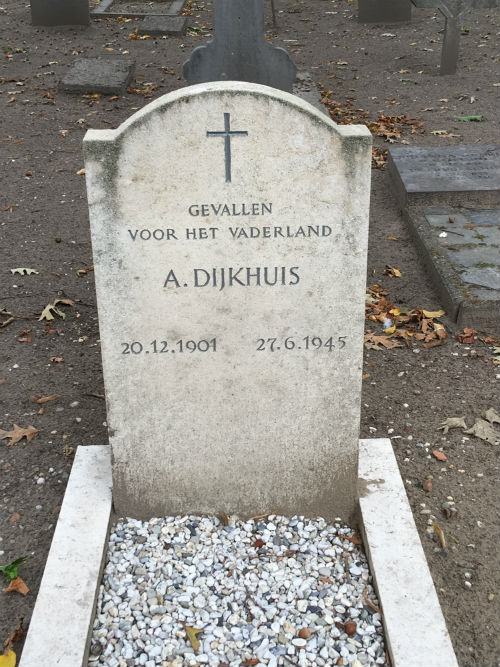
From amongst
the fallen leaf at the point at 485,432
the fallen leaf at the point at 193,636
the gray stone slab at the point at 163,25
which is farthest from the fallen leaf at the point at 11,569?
the gray stone slab at the point at 163,25

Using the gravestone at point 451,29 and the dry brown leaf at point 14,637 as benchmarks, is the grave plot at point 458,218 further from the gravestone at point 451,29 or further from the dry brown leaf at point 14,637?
the dry brown leaf at point 14,637

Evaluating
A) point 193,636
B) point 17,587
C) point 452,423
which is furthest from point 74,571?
point 452,423

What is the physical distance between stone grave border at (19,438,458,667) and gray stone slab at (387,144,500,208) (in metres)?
3.35

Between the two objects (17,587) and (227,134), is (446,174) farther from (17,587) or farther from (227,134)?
(17,587)

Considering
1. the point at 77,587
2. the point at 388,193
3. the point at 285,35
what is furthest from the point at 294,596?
the point at 285,35

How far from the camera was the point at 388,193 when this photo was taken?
717 cm

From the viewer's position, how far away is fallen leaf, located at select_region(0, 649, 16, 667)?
2.82 m

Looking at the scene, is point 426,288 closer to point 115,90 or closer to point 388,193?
point 388,193

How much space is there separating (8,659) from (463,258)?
400cm

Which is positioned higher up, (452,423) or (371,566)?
(371,566)

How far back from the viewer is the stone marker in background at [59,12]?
1251cm

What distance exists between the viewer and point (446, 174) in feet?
22.1

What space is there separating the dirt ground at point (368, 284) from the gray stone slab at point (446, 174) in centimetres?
28

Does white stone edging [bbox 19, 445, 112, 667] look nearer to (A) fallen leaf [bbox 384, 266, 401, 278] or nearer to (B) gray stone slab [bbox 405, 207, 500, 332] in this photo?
(B) gray stone slab [bbox 405, 207, 500, 332]
